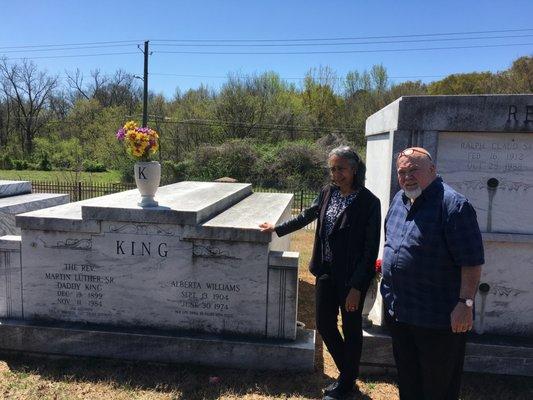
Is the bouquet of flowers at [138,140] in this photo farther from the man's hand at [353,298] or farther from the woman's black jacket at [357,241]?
the man's hand at [353,298]

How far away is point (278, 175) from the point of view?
2747 cm

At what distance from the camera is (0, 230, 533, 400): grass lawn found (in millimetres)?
3711

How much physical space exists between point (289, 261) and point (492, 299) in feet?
6.21

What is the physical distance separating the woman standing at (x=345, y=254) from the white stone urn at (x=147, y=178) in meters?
1.70

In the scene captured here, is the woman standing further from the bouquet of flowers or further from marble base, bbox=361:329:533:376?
the bouquet of flowers

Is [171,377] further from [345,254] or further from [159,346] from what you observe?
[345,254]

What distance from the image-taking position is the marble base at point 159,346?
4.11 m

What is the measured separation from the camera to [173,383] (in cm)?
389

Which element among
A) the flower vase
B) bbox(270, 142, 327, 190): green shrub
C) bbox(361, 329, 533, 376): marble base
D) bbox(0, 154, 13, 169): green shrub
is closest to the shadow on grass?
bbox(361, 329, 533, 376): marble base

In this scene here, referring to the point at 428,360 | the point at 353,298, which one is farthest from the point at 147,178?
the point at 428,360

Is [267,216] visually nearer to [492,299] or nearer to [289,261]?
[289,261]

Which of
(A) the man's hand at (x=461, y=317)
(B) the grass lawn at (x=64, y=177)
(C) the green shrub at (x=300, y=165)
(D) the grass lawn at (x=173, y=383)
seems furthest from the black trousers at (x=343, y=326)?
(B) the grass lawn at (x=64, y=177)

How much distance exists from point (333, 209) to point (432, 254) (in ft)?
3.50

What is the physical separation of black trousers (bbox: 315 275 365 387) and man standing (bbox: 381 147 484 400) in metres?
0.68
